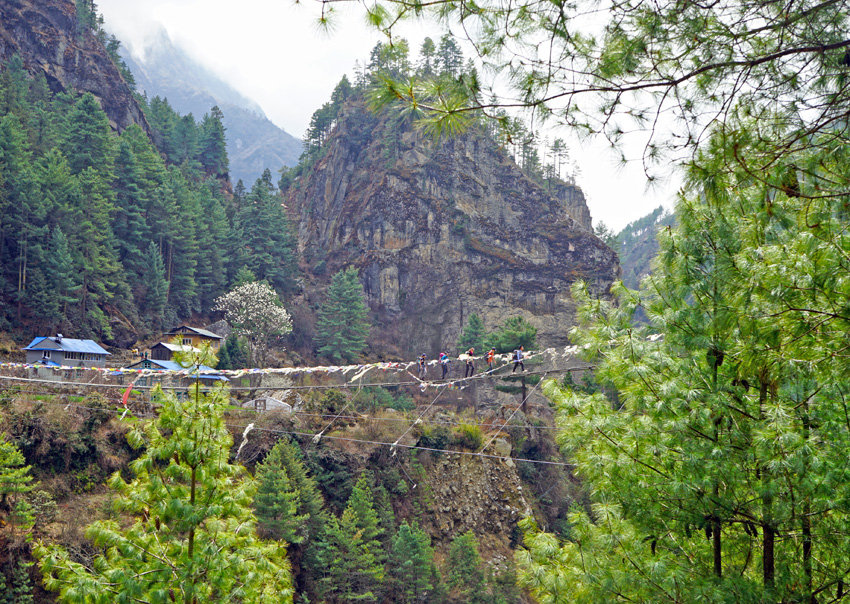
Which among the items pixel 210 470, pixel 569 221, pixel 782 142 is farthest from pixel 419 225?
pixel 782 142

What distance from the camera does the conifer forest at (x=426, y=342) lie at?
4086mm

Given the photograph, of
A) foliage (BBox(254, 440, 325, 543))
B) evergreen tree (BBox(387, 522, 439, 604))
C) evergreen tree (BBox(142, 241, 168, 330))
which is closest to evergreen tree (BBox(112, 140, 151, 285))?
evergreen tree (BBox(142, 241, 168, 330))

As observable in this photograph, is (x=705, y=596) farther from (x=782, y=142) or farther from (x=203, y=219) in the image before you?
(x=203, y=219)

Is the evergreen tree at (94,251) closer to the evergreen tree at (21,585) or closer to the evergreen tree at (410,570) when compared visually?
the evergreen tree at (21,585)

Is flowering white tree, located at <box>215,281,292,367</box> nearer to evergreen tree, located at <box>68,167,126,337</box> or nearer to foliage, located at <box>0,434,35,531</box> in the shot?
evergreen tree, located at <box>68,167,126,337</box>

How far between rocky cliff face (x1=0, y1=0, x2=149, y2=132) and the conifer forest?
0.97ft

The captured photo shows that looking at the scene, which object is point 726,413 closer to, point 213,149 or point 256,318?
point 256,318

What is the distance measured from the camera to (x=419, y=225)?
180 ft

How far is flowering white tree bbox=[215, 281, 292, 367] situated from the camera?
39.3m

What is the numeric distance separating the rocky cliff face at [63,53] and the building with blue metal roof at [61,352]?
2942cm

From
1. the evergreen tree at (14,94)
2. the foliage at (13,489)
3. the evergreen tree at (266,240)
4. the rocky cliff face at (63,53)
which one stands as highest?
the rocky cliff face at (63,53)

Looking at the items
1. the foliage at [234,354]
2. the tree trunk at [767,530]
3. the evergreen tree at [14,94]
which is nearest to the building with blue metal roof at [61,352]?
the foliage at [234,354]

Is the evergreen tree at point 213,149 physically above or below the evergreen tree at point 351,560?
above

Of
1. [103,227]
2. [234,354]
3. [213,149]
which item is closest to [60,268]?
[103,227]
